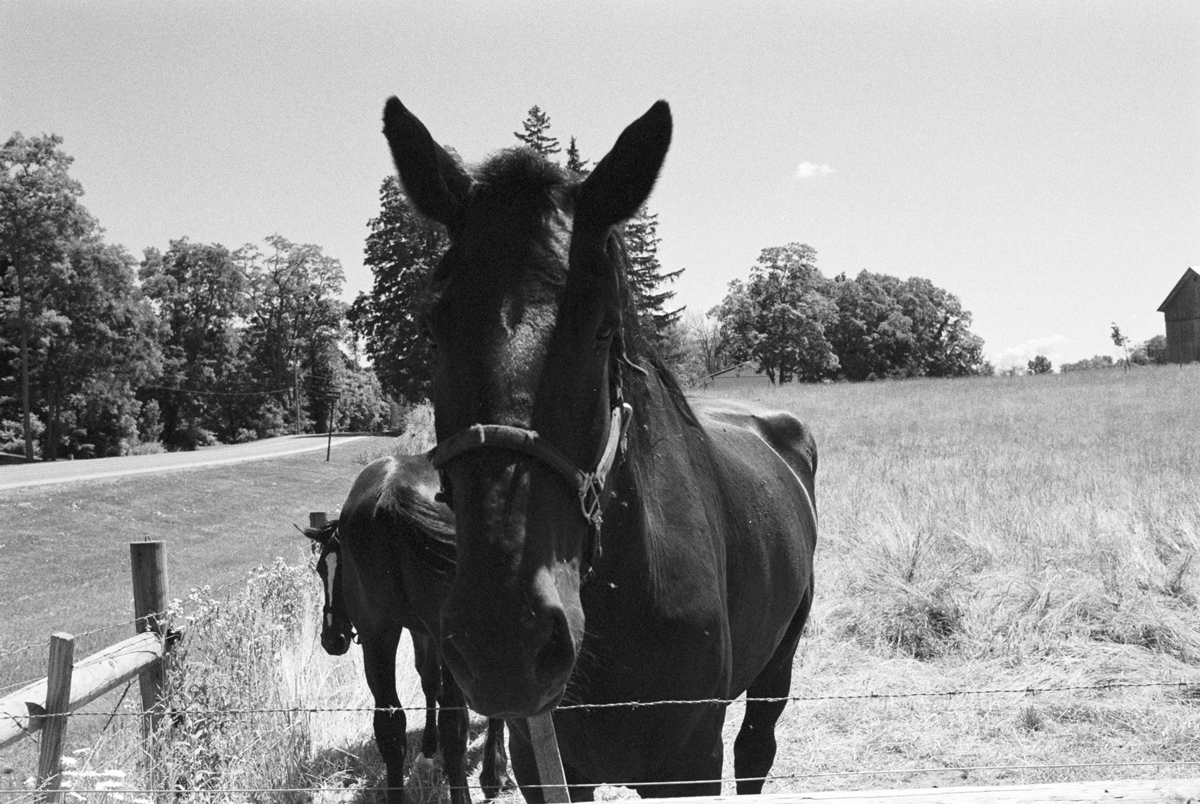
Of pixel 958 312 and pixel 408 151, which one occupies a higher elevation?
pixel 958 312

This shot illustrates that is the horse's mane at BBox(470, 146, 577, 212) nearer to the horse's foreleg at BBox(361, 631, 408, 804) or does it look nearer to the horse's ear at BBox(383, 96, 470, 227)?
the horse's ear at BBox(383, 96, 470, 227)

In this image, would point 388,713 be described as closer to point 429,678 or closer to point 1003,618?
point 429,678

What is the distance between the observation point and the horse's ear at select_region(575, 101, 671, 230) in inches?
76.6

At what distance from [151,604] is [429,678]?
1.89 meters

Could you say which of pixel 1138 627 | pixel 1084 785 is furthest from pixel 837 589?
pixel 1084 785

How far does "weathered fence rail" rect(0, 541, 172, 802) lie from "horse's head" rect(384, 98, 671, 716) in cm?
245

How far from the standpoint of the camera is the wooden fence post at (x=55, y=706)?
3438mm

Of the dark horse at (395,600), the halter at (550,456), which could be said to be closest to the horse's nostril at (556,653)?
the halter at (550,456)

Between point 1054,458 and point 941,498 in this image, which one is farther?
point 1054,458

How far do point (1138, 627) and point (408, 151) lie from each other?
7608 millimetres

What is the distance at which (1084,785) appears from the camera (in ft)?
5.21

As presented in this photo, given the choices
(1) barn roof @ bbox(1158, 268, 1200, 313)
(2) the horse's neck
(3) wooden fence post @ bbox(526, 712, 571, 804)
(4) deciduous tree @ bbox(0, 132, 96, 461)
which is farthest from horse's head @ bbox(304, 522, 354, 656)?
(1) barn roof @ bbox(1158, 268, 1200, 313)

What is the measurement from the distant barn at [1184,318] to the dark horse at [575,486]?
74.7 metres

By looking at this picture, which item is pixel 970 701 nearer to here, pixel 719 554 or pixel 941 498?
pixel 719 554
